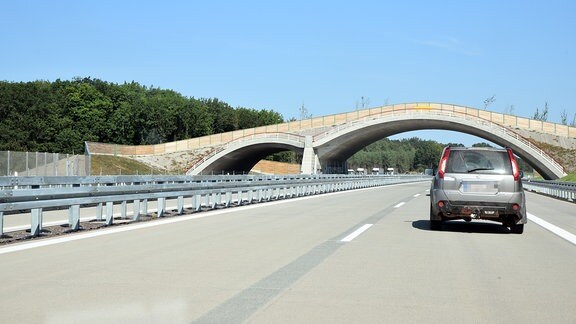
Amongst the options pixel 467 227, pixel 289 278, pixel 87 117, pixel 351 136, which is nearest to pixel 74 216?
pixel 289 278

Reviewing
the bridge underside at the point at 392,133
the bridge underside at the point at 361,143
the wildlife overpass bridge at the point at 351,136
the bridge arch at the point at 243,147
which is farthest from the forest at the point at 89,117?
the bridge underside at the point at 392,133

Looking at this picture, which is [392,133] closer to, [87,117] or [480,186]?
[87,117]

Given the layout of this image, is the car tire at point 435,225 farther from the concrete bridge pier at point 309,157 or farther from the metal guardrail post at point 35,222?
the concrete bridge pier at point 309,157

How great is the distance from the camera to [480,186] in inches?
482

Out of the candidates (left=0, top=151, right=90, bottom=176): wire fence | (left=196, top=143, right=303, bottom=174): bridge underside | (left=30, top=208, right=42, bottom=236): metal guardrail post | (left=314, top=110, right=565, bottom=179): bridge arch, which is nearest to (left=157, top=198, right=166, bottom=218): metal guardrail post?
(left=30, top=208, right=42, bottom=236): metal guardrail post

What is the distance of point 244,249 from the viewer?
9.66m

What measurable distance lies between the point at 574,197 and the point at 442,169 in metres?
20.9

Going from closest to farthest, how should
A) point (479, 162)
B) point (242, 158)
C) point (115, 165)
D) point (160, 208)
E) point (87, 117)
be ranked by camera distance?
point (479, 162) < point (160, 208) < point (115, 165) < point (242, 158) < point (87, 117)

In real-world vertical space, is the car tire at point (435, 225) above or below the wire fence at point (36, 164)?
below

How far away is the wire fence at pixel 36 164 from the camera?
22.8 meters

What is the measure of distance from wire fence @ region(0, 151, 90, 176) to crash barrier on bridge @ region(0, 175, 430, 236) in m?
5.44

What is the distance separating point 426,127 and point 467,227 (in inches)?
2806

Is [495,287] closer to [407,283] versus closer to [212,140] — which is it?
[407,283]

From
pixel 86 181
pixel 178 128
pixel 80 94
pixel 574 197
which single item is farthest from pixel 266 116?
pixel 86 181
